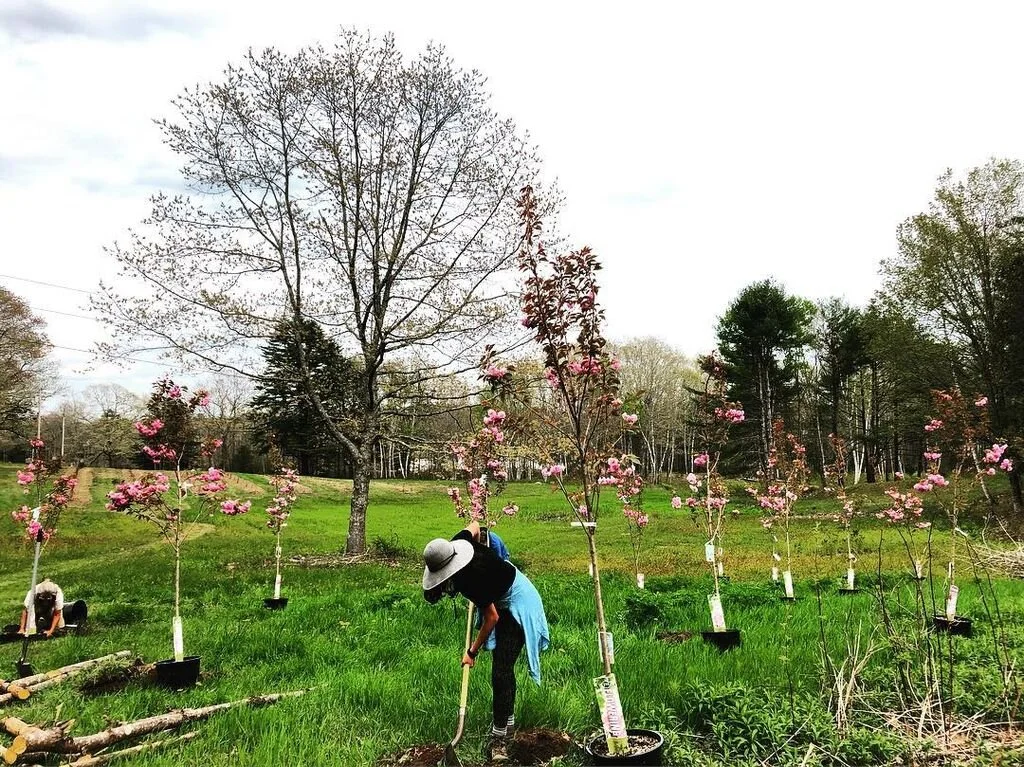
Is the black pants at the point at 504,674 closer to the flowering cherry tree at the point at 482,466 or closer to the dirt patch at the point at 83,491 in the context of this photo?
the flowering cherry tree at the point at 482,466

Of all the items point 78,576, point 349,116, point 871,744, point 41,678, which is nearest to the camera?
point 871,744

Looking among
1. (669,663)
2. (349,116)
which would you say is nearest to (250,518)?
(349,116)

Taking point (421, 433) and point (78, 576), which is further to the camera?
point (421, 433)

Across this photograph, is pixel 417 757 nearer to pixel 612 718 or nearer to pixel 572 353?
pixel 612 718

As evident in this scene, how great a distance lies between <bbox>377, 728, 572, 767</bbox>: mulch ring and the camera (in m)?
3.98

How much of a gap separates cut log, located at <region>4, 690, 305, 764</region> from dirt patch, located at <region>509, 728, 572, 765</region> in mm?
2270

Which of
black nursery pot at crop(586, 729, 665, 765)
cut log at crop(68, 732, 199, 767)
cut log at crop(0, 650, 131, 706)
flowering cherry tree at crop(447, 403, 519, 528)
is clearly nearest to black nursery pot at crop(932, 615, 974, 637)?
black nursery pot at crop(586, 729, 665, 765)

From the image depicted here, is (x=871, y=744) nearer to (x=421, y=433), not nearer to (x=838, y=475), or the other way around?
(x=838, y=475)

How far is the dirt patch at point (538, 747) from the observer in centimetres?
400

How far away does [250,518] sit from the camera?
1056 inches

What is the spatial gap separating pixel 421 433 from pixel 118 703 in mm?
11897

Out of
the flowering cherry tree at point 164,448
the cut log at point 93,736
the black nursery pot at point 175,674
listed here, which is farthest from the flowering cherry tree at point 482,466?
the flowering cherry tree at point 164,448

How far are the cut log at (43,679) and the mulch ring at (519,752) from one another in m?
3.73

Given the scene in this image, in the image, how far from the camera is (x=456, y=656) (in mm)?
6172
